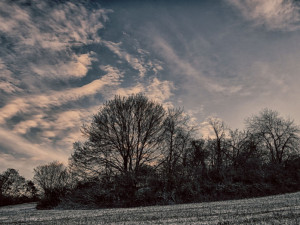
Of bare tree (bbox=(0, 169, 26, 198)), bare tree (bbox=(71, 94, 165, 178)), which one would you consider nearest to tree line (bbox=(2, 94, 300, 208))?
bare tree (bbox=(71, 94, 165, 178))

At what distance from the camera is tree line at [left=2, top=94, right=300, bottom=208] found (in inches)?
635

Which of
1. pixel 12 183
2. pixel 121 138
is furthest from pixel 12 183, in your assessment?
pixel 121 138

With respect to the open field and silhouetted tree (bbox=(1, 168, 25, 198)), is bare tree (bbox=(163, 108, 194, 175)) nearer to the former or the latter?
the open field

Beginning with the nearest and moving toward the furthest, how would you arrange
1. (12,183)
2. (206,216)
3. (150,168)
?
(206,216), (150,168), (12,183)

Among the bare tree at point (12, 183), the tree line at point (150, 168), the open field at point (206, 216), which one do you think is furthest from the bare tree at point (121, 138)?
the bare tree at point (12, 183)

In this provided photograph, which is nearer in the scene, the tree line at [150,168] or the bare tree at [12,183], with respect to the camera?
the tree line at [150,168]

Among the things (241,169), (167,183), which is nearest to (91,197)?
(167,183)

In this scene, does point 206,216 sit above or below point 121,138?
below

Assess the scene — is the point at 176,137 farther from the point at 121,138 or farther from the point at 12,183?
the point at 12,183

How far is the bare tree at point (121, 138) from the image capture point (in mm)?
21781

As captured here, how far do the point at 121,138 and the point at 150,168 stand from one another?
4.22 metres

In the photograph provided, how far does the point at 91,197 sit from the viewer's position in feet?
54.1

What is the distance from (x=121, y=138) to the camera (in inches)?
901

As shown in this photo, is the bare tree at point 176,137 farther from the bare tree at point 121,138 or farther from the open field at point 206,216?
the open field at point 206,216
